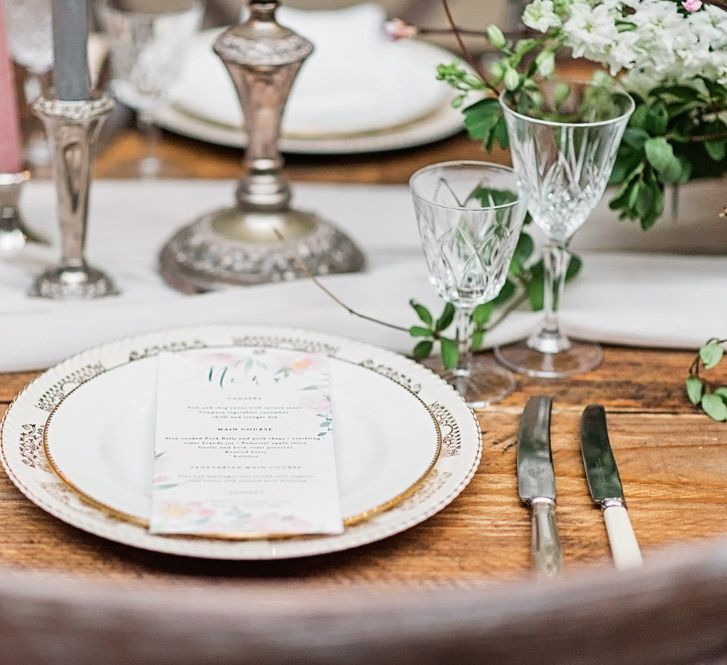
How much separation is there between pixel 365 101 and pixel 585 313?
49 cm

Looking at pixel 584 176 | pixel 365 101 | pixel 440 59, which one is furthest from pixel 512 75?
pixel 440 59

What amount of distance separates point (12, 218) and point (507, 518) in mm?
600

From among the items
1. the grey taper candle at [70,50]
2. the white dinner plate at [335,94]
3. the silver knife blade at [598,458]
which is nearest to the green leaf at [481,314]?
the silver knife blade at [598,458]

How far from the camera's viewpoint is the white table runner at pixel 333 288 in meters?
0.97

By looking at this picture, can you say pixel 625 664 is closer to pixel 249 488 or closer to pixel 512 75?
pixel 249 488

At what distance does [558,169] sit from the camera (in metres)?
0.89

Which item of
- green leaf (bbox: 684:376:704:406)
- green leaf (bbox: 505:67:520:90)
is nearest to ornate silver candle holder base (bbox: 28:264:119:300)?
green leaf (bbox: 505:67:520:90)

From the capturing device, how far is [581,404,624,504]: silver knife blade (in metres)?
0.78

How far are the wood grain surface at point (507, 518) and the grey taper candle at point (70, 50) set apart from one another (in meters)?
0.24

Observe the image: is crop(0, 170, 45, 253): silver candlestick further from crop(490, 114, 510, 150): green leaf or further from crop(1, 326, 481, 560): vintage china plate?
crop(490, 114, 510, 150): green leaf

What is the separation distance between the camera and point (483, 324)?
97 cm

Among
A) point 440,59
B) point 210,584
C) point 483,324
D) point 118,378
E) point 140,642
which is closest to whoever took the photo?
point 140,642

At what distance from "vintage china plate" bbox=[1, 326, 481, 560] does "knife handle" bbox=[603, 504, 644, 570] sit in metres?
0.09

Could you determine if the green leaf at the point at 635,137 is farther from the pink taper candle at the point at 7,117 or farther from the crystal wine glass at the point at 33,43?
the crystal wine glass at the point at 33,43
